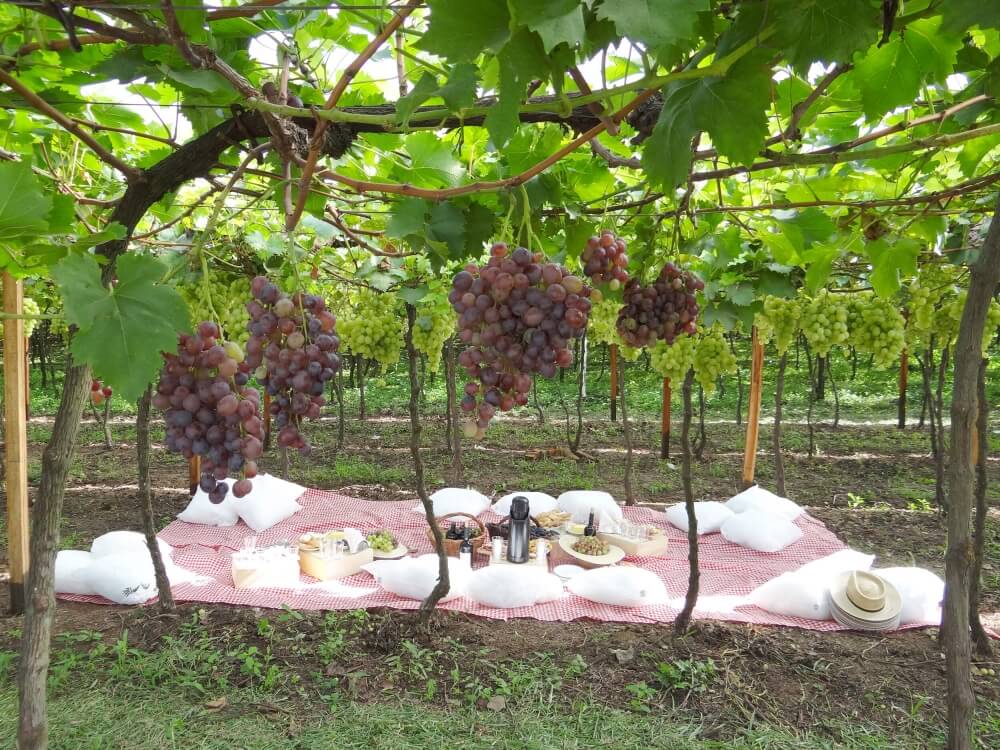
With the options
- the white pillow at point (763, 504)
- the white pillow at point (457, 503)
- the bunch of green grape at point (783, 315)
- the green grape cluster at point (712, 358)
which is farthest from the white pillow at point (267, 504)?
the bunch of green grape at point (783, 315)

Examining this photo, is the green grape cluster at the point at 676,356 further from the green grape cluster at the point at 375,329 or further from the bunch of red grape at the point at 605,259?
the bunch of red grape at the point at 605,259

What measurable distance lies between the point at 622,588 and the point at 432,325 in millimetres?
2691

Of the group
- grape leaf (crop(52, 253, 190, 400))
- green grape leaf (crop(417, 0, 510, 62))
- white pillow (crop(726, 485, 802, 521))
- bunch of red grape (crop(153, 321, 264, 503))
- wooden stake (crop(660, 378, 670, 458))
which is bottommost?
white pillow (crop(726, 485, 802, 521))

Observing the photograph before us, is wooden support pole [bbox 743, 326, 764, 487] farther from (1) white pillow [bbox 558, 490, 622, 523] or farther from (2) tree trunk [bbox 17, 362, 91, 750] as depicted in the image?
(2) tree trunk [bbox 17, 362, 91, 750]

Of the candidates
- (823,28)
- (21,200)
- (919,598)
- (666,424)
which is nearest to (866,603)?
(919,598)

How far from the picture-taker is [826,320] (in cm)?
543

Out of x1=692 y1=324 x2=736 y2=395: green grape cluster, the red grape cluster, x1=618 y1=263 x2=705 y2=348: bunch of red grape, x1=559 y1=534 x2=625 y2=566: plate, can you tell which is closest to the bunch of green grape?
x1=692 y1=324 x2=736 y2=395: green grape cluster

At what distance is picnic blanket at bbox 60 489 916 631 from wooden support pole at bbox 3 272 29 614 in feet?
1.34

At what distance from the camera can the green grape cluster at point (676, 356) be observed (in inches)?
226

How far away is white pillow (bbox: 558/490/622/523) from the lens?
6.59m

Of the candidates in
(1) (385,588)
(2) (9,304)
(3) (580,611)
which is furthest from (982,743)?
(2) (9,304)

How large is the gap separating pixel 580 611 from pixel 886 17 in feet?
13.7

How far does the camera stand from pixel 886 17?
3.22 ft

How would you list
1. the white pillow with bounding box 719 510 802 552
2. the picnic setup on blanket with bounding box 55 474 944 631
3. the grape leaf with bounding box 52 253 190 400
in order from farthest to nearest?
the white pillow with bounding box 719 510 802 552 < the picnic setup on blanket with bounding box 55 474 944 631 < the grape leaf with bounding box 52 253 190 400
